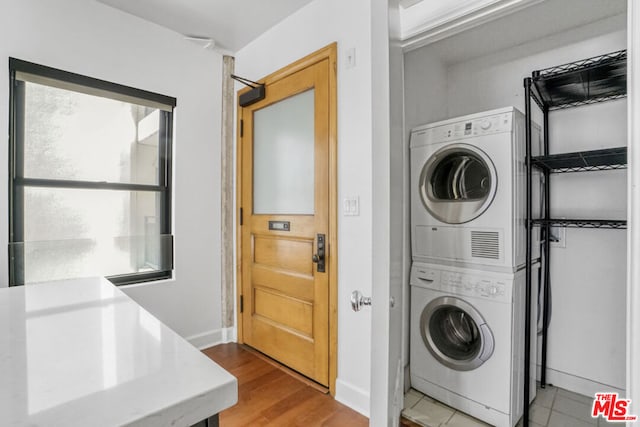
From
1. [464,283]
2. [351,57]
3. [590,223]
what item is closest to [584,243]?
[590,223]

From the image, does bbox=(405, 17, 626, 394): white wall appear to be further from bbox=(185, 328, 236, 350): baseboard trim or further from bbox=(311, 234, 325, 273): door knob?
bbox=(185, 328, 236, 350): baseboard trim

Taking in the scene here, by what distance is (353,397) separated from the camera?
184 cm

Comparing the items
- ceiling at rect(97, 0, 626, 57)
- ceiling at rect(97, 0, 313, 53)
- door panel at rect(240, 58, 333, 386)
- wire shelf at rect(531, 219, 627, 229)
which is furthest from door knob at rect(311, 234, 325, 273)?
ceiling at rect(97, 0, 313, 53)

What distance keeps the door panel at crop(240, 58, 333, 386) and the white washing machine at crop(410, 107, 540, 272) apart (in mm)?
631

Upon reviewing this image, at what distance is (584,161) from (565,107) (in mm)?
517

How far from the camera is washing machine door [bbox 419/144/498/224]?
5.77 feet

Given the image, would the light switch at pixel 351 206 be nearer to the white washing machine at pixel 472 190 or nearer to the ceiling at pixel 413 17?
the white washing machine at pixel 472 190

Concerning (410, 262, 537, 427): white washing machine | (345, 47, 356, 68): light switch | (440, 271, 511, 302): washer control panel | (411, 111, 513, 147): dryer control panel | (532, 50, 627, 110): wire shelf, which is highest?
(345, 47, 356, 68): light switch

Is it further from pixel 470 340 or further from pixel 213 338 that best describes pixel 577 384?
pixel 213 338

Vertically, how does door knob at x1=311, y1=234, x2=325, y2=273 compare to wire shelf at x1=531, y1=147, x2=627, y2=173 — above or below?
below
